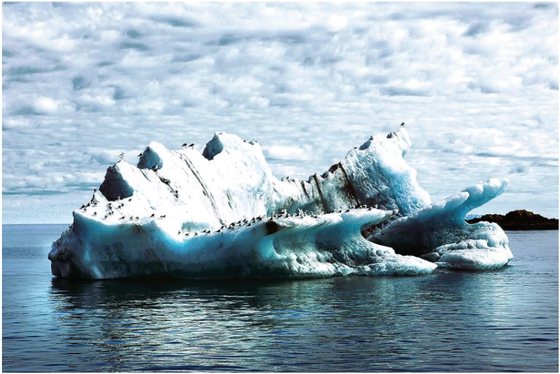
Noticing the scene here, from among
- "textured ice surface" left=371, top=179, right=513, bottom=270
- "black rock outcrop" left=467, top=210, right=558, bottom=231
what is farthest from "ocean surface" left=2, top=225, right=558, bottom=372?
"black rock outcrop" left=467, top=210, right=558, bottom=231

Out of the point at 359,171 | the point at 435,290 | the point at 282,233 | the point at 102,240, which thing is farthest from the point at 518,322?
the point at 359,171

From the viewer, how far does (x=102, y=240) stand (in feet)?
82.6

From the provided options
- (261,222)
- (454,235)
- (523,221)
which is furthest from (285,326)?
(523,221)

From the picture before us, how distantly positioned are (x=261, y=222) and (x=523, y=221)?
8804cm

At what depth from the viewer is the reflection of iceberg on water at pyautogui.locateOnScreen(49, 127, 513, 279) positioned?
25.0 m

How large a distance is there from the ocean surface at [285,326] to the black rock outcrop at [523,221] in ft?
260

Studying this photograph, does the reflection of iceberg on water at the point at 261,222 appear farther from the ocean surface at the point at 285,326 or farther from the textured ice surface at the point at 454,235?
the ocean surface at the point at 285,326

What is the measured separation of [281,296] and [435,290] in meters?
5.07

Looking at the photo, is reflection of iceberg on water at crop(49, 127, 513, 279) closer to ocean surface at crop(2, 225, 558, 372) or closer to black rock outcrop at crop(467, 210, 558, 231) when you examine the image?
ocean surface at crop(2, 225, 558, 372)

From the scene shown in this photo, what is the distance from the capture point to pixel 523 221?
4146 inches

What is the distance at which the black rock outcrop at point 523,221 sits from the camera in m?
104

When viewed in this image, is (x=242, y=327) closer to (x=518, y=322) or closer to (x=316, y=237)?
(x=518, y=322)

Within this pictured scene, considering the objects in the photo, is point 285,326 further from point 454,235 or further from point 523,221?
point 523,221

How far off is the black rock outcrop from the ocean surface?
79150 millimetres
